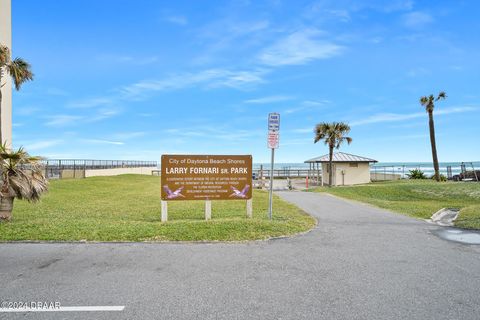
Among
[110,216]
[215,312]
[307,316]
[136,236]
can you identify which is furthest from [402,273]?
[110,216]

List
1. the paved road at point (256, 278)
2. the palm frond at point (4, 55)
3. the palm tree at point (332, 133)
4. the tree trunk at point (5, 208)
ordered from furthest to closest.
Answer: the palm tree at point (332, 133), the palm frond at point (4, 55), the tree trunk at point (5, 208), the paved road at point (256, 278)

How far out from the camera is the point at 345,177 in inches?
1201

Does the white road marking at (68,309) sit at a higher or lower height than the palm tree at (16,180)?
lower

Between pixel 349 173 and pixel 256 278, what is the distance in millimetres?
28346

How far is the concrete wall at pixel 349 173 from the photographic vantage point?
30.4 meters

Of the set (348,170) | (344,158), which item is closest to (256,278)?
(348,170)

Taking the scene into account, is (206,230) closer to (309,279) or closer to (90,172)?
(309,279)

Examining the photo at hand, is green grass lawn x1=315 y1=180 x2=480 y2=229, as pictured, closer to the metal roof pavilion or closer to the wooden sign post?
the wooden sign post

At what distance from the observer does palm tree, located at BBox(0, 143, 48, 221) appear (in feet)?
26.7

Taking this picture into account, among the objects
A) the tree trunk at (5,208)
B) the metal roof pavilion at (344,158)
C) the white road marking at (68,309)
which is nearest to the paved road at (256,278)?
the white road marking at (68,309)

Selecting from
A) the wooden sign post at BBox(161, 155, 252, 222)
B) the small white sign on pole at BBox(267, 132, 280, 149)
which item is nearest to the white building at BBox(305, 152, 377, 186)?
the wooden sign post at BBox(161, 155, 252, 222)

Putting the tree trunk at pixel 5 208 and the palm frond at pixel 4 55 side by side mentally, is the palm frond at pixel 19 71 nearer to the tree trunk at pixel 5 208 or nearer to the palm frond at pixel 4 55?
the palm frond at pixel 4 55

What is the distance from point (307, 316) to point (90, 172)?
3387 cm

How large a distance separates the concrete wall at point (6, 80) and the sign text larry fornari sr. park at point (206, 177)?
3129 centimetres
